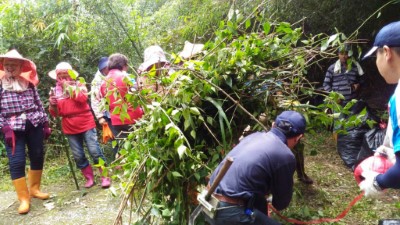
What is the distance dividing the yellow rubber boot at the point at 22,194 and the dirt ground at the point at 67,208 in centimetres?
7

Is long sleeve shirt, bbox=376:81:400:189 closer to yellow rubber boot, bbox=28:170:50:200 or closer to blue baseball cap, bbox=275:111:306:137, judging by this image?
blue baseball cap, bbox=275:111:306:137

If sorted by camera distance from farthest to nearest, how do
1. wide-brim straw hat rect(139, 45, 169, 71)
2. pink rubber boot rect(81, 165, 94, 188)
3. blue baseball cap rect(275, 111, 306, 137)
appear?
1. pink rubber boot rect(81, 165, 94, 188)
2. wide-brim straw hat rect(139, 45, 169, 71)
3. blue baseball cap rect(275, 111, 306, 137)

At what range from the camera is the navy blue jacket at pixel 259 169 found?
2.19 meters

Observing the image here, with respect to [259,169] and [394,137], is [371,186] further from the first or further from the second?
[259,169]

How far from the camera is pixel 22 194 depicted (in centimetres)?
392

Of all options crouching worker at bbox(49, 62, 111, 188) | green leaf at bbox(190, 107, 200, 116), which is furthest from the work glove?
green leaf at bbox(190, 107, 200, 116)

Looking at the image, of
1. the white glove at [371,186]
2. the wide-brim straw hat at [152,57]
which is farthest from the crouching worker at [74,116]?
the white glove at [371,186]

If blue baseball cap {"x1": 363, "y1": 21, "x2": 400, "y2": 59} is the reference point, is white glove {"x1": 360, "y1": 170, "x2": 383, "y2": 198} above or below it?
below

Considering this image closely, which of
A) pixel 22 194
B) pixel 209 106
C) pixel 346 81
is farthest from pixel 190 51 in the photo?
pixel 346 81

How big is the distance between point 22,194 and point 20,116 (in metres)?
0.87

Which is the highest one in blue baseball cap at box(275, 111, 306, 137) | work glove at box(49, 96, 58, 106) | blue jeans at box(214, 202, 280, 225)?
work glove at box(49, 96, 58, 106)

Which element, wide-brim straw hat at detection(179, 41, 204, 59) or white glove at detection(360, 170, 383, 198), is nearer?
white glove at detection(360, 170, 383, 198)

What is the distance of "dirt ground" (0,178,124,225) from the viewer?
3.73 meters

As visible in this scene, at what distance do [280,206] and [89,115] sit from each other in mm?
2757
